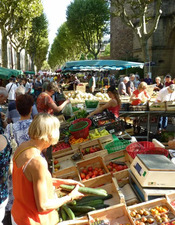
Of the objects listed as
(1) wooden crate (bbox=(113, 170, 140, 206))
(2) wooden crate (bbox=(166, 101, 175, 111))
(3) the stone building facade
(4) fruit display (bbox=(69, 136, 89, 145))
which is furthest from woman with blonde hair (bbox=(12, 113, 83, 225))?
(3) the stone building facade

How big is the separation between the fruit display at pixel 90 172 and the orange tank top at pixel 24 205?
1.50 metres

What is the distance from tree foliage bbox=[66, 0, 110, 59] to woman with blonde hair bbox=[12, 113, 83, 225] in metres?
31.5

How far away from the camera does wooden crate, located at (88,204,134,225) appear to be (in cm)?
249

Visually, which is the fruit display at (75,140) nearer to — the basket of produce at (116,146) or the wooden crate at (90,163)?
the basket of produce at (116,146)

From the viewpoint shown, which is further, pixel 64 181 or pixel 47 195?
pixel 64 181

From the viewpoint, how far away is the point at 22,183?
183 cm

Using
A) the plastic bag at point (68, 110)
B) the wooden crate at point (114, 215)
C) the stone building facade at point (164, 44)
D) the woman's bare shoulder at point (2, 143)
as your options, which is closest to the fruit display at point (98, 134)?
the wooden crate at point (114, 215)

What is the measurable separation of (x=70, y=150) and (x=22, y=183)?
117 inches

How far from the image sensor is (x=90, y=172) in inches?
142

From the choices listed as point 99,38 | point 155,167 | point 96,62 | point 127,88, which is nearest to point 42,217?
point 155,167

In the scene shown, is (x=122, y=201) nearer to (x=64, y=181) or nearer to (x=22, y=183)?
(x=64, y=181)

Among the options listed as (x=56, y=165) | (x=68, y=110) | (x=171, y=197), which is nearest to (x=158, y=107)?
(x=68, y=110)

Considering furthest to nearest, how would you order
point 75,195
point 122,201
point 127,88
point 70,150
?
point 127,88 < point 70,150 < point 122,201 < point 75,195

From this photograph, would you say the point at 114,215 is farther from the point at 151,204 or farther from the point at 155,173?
the point at 155,173
